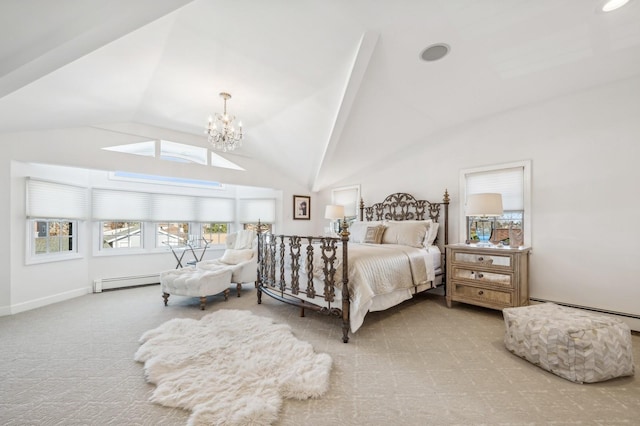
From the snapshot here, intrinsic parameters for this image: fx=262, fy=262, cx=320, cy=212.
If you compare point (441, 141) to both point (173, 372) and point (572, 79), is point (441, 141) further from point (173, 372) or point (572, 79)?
point (173, 372)

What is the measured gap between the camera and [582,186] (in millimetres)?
3121

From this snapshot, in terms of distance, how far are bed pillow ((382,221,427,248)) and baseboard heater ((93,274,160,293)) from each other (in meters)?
4.42

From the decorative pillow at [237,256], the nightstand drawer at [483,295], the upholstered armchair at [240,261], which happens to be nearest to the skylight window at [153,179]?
the upholstered armchair at [240,261]

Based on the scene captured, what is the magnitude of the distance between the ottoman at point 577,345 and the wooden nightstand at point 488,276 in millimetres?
851

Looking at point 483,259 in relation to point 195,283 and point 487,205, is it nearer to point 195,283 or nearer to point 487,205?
point 487,205

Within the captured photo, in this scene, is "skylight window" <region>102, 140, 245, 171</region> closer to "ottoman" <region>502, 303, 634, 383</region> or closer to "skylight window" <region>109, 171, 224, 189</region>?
"skylight window" <region>109, 171, 224, 189</region>

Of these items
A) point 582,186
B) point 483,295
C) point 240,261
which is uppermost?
point 582,186

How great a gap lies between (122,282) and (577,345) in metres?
6.13

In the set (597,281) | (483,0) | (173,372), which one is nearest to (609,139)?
(597,281)

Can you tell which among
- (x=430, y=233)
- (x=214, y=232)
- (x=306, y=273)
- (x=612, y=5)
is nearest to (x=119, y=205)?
(x=214, y=232)

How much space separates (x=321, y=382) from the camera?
190cm

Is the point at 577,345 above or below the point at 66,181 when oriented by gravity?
below

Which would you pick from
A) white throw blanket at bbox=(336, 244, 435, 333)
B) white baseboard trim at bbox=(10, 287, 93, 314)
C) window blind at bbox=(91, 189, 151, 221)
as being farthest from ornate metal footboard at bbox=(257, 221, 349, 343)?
white baseboard trim at bbox=(10, 287, 93, 314)

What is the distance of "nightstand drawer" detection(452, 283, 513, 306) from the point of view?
3172mm
